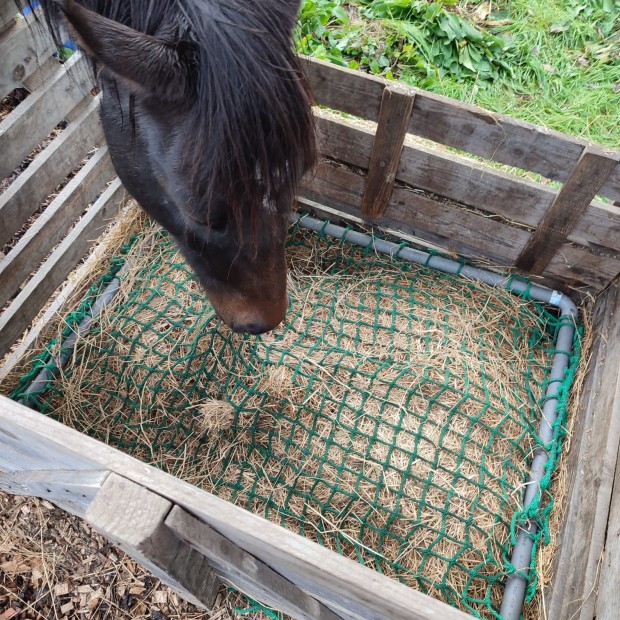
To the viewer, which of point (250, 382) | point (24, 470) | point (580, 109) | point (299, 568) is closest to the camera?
point (299, 568)

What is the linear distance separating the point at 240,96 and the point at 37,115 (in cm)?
155

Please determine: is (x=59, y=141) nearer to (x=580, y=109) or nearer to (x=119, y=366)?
(x=119, y=366)

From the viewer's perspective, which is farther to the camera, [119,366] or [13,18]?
[119,366]

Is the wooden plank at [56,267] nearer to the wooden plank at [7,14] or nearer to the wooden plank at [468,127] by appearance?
the wooden plank at [7,14]

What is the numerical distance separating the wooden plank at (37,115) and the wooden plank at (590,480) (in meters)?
2.46

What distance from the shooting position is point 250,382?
2.38 metres

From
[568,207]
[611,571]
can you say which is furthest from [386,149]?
[611,571]

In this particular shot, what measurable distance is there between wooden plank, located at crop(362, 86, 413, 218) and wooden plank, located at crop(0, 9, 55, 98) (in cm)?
143

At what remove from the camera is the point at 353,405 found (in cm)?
234

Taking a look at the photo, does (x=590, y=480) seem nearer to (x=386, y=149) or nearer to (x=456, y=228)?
(x=456, y=228)

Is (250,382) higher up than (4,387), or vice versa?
(250,382)

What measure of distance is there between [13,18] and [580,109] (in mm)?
3502

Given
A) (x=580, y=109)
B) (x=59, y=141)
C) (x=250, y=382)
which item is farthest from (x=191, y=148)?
(x=580, y=109)

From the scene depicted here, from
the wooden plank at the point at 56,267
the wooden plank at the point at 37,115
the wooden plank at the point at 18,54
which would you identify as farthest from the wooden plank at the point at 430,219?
the wooden plank at the point at 18,54
